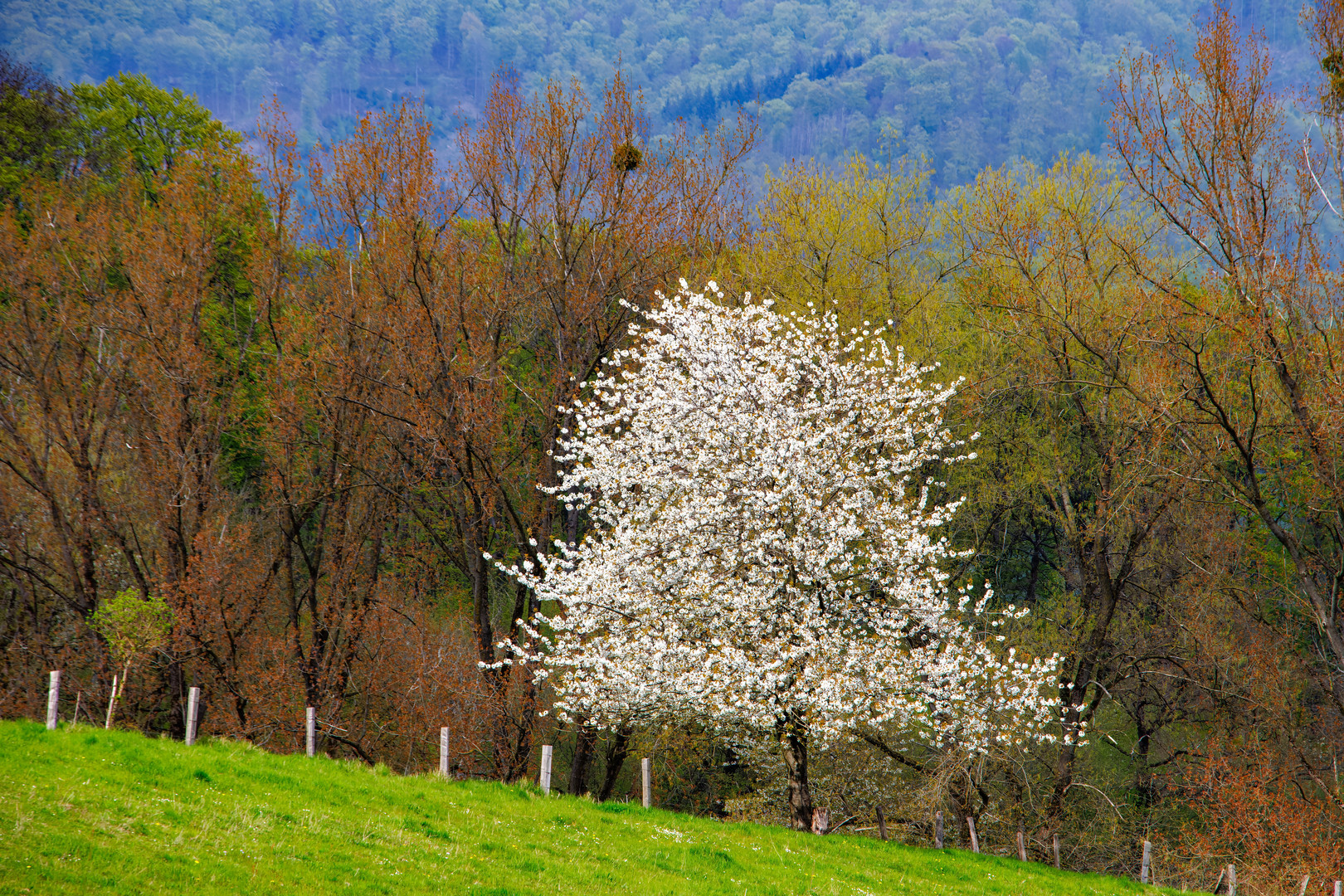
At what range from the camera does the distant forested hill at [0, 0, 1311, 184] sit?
141 m

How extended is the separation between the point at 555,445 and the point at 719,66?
188746mm

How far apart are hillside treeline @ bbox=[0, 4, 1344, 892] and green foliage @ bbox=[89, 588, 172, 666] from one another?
157cm

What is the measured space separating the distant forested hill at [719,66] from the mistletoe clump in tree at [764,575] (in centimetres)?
11345

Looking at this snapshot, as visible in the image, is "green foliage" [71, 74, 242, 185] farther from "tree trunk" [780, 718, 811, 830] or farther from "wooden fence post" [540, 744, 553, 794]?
"tree trunk" [780, 718, 811, 830]

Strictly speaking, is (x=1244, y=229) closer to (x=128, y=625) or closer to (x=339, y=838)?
(x=339, y=838)

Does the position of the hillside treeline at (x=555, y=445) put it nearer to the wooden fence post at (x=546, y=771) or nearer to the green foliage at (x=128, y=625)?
the green foliage at (x=128, y=625)

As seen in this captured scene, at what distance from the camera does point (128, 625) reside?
17.2 metres

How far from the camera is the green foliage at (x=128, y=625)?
1711 cm

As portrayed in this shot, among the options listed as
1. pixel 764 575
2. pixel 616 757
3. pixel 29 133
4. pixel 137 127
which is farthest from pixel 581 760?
pixel 137 127

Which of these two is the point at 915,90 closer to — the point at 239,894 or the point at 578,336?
the point at 578,336

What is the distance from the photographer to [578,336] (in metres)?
23.2

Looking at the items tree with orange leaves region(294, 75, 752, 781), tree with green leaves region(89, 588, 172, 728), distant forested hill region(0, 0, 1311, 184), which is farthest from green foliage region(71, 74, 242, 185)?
distant forested hill region(0, 0, 1311, 184)

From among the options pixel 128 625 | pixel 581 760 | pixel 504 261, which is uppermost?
pixel 504 261

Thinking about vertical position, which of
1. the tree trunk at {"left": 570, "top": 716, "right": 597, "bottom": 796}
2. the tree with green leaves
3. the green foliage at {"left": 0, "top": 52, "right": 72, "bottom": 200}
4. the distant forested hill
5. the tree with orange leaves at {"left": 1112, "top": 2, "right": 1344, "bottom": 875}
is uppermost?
the distant forested hill
